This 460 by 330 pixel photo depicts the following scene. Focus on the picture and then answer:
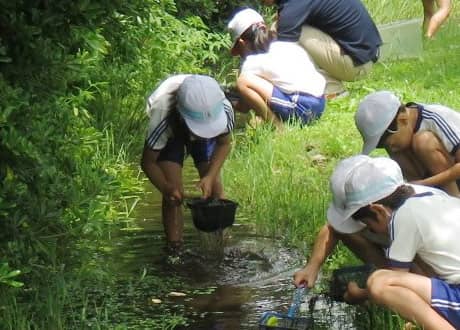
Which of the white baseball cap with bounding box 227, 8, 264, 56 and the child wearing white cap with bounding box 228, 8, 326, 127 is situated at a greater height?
the white baseball cap with bounding box 227, 8, 264, 56

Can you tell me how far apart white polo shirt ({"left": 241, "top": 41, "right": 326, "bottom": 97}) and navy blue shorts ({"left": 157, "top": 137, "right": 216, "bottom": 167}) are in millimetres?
2356

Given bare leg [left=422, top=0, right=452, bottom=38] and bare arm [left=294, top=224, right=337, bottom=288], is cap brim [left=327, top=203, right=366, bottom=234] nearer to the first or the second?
bare arm [left=294, top=224, right=337, bottom=288]

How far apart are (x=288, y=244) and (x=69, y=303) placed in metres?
1.78

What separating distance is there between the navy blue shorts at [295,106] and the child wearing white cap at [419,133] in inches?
125

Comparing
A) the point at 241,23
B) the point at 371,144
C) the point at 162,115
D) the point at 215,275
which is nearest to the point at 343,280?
the point at 371,144

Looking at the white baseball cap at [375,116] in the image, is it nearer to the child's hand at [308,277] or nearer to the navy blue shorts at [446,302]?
the child's hand at [308,277]

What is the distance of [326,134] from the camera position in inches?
→ 319

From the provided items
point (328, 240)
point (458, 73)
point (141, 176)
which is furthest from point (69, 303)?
point (458, 73)

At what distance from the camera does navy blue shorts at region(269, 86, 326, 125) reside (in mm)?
8570

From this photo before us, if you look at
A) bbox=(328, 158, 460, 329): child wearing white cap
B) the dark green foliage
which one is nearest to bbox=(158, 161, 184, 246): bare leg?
the dark green foliage

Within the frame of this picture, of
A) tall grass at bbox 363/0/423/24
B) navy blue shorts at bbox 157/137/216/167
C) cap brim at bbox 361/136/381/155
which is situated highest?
cap brim at bbox 361/136/381/155

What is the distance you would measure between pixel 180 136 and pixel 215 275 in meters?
0.82

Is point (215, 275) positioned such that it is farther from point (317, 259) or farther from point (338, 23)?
point (338, 23)

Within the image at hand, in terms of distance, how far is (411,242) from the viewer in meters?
4.23
